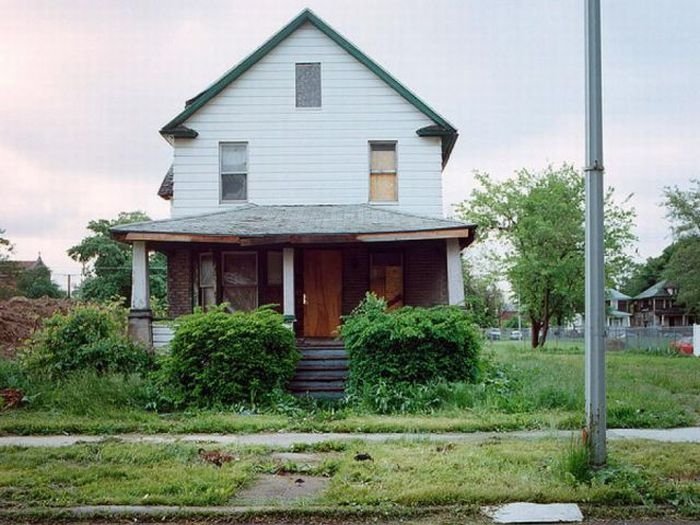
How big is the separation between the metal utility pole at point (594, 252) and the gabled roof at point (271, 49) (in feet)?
37.8

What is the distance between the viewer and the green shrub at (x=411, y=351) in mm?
11961

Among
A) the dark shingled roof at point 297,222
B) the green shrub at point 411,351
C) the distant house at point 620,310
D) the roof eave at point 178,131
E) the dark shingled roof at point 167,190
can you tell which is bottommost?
the distant house at point 620,310

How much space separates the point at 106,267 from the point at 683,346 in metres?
34.3

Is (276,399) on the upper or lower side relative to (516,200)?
lower

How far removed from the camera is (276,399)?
11547 mm

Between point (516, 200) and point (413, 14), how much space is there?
23451 millimetres

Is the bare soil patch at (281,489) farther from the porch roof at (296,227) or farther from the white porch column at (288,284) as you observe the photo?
the porch roof at (296,227)

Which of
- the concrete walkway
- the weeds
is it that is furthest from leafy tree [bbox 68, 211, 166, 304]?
the weeds

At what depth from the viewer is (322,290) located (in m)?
17.7

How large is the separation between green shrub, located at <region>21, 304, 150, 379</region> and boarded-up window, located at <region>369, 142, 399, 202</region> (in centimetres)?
753

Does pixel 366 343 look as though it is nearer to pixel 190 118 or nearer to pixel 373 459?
pixel 373 459

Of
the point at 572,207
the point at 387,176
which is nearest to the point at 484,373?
the point at 387,176

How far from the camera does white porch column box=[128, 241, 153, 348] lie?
14633mm

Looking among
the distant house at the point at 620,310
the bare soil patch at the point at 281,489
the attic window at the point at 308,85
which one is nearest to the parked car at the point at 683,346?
the attic window at the point at 308,85
